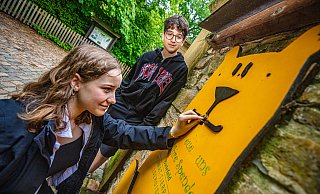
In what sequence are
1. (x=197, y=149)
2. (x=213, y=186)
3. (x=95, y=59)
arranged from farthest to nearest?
1. (x=95, y=59)
2. (x=197, y=149)
3. (x=213, y=186)

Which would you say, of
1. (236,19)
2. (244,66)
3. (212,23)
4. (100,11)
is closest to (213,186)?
(244,66)

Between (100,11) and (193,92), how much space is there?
34.1ft

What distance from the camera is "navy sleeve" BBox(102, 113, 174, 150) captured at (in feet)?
5.31

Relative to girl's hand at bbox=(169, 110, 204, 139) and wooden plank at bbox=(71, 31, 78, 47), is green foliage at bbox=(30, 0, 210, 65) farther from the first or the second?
girl's hand at bbox=(169, 110, 204, 139)

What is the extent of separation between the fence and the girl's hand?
370 inches

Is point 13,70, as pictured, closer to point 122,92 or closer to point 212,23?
point 122,92

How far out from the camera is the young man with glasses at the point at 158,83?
88.6 inches

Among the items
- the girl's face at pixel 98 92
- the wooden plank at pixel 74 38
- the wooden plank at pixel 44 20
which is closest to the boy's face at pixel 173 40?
the girl's face at pixel 98 92

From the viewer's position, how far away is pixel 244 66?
1255mm

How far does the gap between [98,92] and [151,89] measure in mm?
995

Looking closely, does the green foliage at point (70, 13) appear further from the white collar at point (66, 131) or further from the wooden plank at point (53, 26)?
the white collar at point (66, 131)

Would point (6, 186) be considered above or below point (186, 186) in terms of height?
below

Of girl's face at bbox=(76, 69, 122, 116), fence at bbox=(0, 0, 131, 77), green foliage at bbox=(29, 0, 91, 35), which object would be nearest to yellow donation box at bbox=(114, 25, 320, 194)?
girl's face at bbox=(76, 69, 122, 116)

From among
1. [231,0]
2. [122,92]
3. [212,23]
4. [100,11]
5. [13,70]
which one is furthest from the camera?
[100,11]
